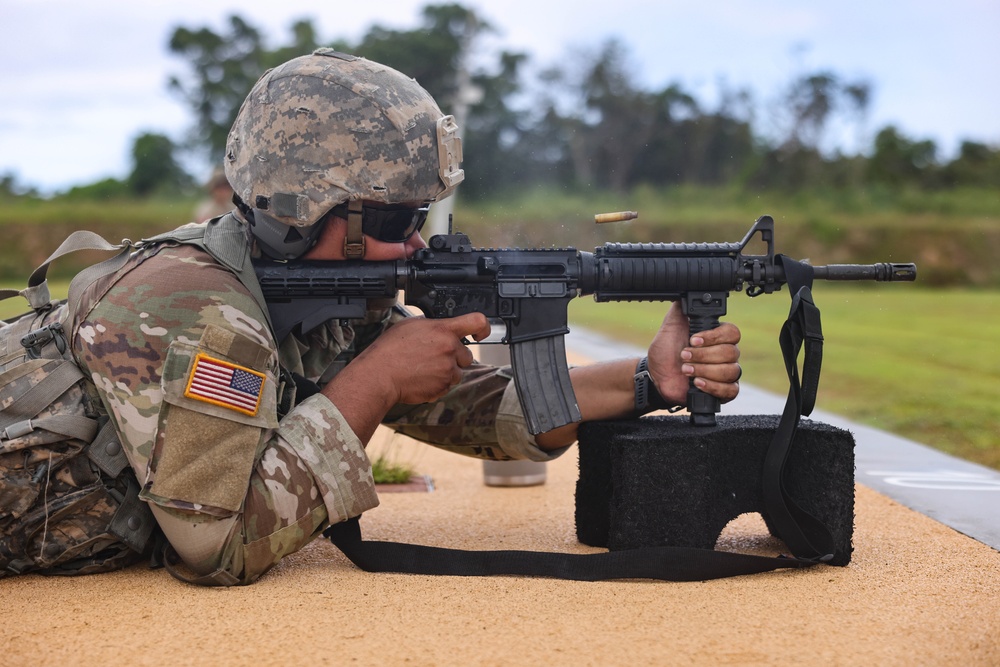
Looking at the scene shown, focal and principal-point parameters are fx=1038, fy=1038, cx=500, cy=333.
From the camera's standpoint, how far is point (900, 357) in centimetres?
1405

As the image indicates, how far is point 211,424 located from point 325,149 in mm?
1097

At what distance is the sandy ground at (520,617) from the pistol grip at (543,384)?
1.83 ft

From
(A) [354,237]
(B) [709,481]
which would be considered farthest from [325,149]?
(B) [709,481]

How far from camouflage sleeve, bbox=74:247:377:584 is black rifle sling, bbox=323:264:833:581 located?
1.15ft

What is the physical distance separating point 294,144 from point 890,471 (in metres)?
3.94

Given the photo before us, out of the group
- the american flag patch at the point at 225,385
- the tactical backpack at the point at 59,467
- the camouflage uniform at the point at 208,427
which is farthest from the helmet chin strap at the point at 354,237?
the tactical backpack at the point at 59,467

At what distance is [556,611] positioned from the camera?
3.23m

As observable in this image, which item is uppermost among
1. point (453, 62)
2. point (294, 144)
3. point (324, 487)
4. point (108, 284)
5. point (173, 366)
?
point (453, 62)

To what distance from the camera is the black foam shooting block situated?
384cm

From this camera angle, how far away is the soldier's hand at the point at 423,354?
12.0ft

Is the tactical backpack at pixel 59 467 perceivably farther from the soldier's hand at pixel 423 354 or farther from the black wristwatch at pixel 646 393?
the black wristwatch at pixel 646 393

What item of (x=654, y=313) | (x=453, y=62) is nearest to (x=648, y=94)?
(x=654, y=313)

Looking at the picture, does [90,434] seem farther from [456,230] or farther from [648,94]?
[648,94]

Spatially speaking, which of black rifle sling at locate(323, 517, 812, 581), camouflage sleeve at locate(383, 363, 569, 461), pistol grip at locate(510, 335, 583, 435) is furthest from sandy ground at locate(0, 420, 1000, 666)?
pistol grip at locate(510, 335, 583, 435)
